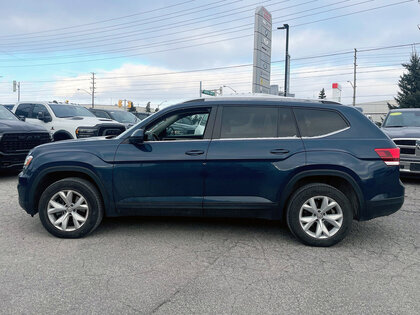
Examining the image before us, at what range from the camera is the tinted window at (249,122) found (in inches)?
168

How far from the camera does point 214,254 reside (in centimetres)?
392

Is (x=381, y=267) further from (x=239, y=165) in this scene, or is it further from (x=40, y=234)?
(x=40, y=234)

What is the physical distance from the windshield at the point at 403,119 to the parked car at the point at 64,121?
295 inches

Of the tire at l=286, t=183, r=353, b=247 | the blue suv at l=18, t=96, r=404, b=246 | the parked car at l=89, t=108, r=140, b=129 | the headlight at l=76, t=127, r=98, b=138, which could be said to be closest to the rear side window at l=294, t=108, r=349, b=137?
the blue suv at l=18, t=96, r=404, b=246

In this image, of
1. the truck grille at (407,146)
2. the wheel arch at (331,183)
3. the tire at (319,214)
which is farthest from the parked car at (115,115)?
the tire at (319,214)

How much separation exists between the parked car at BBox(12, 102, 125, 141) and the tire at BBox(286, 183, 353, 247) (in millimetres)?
6942

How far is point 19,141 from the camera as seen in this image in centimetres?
812

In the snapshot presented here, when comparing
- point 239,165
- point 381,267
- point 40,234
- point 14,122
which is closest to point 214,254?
point 239,165

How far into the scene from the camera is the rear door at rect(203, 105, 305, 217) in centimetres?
409

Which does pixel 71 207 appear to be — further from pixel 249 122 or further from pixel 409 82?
pixel 409 82

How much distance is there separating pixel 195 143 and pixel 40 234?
230 cm

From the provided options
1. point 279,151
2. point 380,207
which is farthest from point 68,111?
point 380,207

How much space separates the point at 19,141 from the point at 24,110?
13.2 ft

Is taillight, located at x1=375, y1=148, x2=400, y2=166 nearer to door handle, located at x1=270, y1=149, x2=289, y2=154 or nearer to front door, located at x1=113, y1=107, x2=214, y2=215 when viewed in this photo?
door handle, located at x1=270, y1=149, x2=289, y2=154
